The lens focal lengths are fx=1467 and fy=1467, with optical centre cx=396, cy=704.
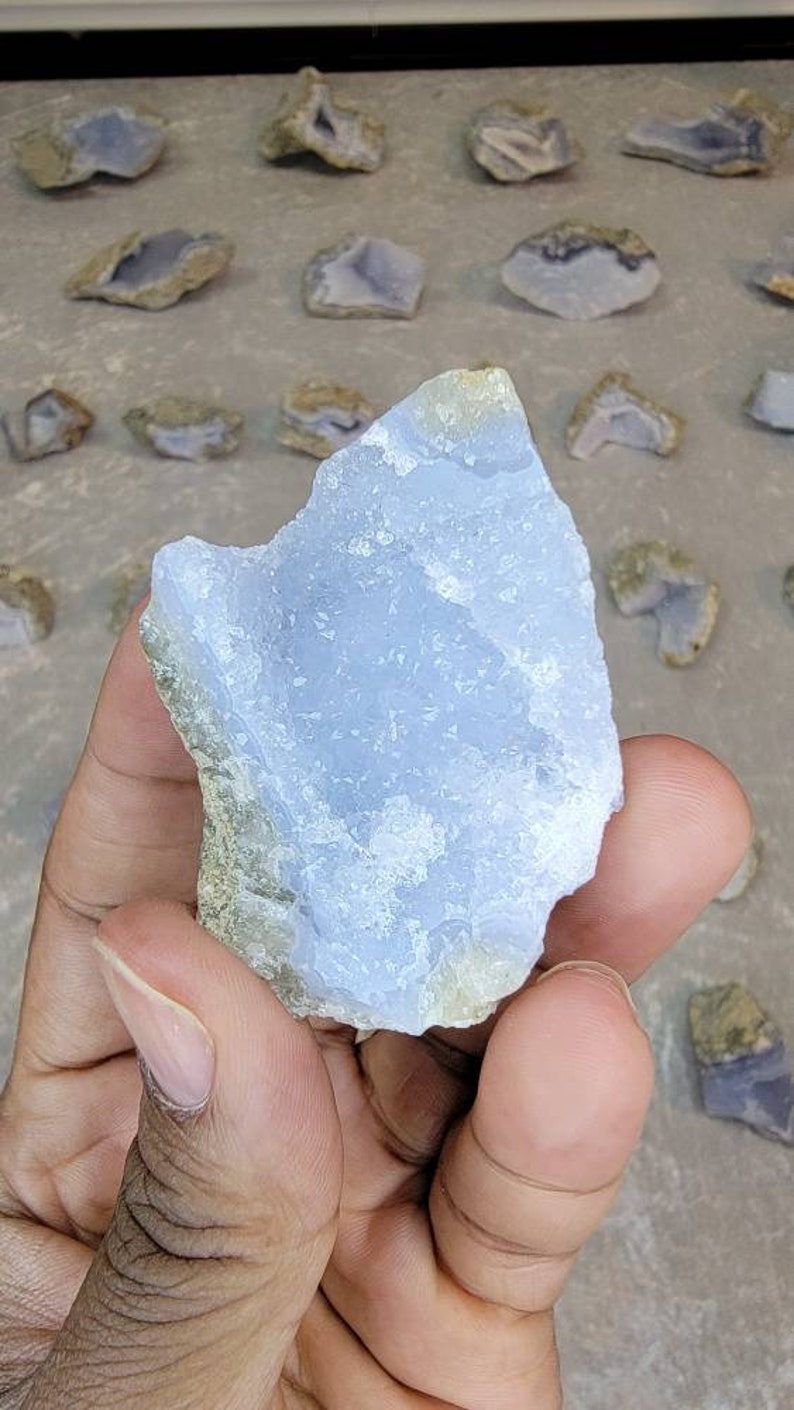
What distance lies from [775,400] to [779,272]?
0.25 m

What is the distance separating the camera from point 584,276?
2.02 m

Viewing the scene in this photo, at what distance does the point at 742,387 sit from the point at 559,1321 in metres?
1.20

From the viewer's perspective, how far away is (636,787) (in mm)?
1048

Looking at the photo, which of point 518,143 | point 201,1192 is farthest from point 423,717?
point 518,143

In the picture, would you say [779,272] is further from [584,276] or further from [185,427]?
[185,427]

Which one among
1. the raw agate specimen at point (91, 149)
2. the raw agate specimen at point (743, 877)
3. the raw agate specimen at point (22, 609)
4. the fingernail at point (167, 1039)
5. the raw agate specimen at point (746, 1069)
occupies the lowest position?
the raw agate specimen at point (746, 1069)

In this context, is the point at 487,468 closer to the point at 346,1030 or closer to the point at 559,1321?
the point at 346,1030

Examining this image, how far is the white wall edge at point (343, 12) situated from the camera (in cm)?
229

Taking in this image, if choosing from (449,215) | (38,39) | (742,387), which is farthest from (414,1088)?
(38,39)

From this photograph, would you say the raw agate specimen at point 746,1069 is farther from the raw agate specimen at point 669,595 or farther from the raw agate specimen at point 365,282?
the raw agate specimen at point 365,282

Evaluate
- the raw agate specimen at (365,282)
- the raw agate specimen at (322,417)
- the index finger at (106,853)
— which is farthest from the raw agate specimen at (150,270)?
the index finger at (106,853)

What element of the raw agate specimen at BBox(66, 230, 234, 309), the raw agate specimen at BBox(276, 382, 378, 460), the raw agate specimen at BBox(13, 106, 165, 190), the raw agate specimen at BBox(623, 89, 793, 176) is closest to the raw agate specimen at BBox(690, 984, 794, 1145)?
the raw agate specimen at BBox(276, 382, 378, 460)

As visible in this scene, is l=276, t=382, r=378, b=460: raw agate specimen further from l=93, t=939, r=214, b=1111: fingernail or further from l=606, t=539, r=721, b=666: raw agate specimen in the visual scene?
l=93, t=939, r=214, b=1111: fingernail

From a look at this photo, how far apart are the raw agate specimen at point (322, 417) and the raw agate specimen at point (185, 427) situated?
0.23ft
